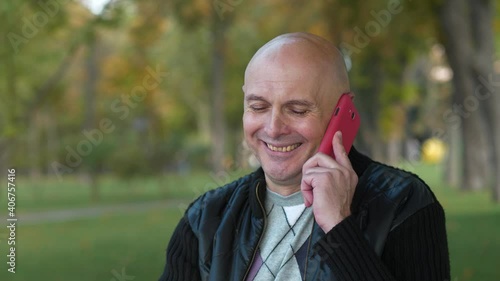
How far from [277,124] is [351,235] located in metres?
0.36

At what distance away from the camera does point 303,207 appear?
2188 millimetres

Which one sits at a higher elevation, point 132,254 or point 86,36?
point 86,36

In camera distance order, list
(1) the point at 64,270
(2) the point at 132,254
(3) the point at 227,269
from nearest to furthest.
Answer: (3) the point at 227,269 → (1) the point at 64,270 → (2) the point at 132,254

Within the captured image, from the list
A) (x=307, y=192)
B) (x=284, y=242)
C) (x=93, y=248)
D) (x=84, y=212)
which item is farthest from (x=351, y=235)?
(x=84, y=212)

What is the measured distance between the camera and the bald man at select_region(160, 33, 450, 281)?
196 centimetres

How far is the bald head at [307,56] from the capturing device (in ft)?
6.72

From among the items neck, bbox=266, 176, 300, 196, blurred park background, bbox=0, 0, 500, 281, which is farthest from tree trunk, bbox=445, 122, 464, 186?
neck, bbox=266, 176, 300, 196

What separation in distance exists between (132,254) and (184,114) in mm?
37730

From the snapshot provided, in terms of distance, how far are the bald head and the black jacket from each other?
0.26 meters

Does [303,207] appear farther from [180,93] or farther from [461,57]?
[180,93]

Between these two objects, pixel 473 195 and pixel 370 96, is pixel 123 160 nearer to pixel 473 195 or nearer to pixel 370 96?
pixel 370 96

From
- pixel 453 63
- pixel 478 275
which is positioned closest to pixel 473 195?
pixel 453 63

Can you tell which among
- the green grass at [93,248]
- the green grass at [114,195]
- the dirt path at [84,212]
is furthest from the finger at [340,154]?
the green grass at [114,195]

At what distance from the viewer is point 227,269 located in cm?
214
